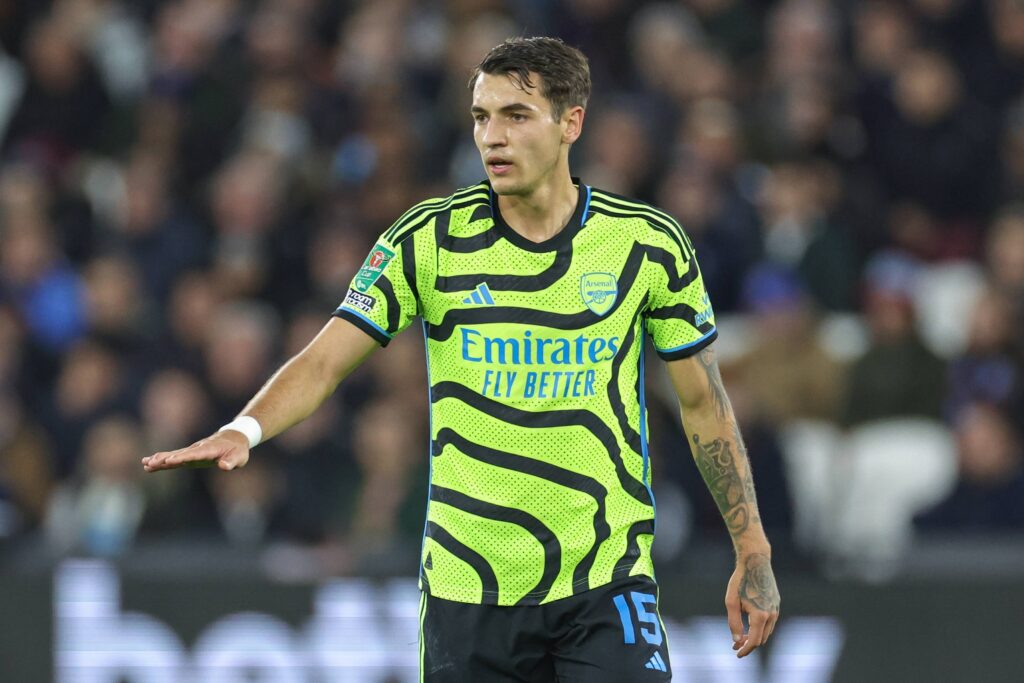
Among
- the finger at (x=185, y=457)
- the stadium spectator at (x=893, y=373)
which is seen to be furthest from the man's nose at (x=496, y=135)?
the stadium spectator at (x=893, y=373)

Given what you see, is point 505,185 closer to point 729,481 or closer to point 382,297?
point 382,297

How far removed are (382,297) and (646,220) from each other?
790mm

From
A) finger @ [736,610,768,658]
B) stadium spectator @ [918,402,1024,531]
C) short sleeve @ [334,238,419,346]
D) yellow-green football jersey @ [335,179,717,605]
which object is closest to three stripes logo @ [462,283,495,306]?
yellow-green football jersey @ [335,179,717,605]

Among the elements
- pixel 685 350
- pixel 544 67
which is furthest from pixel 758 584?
pixel 544 67

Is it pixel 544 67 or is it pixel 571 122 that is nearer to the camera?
pixel 544 67

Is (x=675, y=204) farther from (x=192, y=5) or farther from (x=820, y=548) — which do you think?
(x=192, y=5)

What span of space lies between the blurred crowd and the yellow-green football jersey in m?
3.49

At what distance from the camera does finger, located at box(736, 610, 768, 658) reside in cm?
485

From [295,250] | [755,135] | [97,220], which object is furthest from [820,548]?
[97,220]

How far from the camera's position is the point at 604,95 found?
11.2m

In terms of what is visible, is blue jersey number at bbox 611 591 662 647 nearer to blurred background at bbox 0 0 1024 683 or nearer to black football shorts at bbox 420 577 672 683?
black football shorts at bbox 420 577 672 683

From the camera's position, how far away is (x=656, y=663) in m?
4.74

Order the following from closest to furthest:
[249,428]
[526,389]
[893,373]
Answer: [249,428] → [526,389] → [893,373]

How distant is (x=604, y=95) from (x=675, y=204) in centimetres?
135
